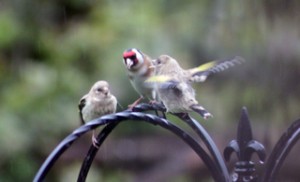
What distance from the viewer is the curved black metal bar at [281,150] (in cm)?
136

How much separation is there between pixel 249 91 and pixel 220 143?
22 cm

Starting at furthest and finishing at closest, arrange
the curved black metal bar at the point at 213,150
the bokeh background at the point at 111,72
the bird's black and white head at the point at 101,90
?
the bokeh background at the point at 111,72 < the bird's black and white head at the point at 101,90 < the curved black metal bar at the point at 213,150

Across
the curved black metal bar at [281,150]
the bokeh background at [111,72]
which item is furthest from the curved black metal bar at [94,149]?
the bokeh background at [111,72]

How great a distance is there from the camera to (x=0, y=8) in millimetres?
3148

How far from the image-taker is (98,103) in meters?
1.54

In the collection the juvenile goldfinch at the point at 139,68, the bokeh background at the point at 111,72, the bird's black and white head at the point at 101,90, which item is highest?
the juvenile goldfinch at the point at 139,68

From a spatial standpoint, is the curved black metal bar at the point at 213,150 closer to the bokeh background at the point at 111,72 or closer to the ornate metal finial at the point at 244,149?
the ornate metal finial at the point at 244,149

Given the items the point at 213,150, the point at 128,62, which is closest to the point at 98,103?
the point at 128,62

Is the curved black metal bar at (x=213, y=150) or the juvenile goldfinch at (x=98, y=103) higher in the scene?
the juvenile goldfinch at (x=98, y=103)

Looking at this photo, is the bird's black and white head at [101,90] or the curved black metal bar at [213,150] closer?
the curved black metal bar at [213,150]

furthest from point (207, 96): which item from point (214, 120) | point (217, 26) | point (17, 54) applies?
point (17, 54)

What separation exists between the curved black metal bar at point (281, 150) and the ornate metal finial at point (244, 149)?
0.06 ft

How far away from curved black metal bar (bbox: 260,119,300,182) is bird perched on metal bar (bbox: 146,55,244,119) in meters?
0.14

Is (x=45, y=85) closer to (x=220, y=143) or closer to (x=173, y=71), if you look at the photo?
(x=220, y=143)
